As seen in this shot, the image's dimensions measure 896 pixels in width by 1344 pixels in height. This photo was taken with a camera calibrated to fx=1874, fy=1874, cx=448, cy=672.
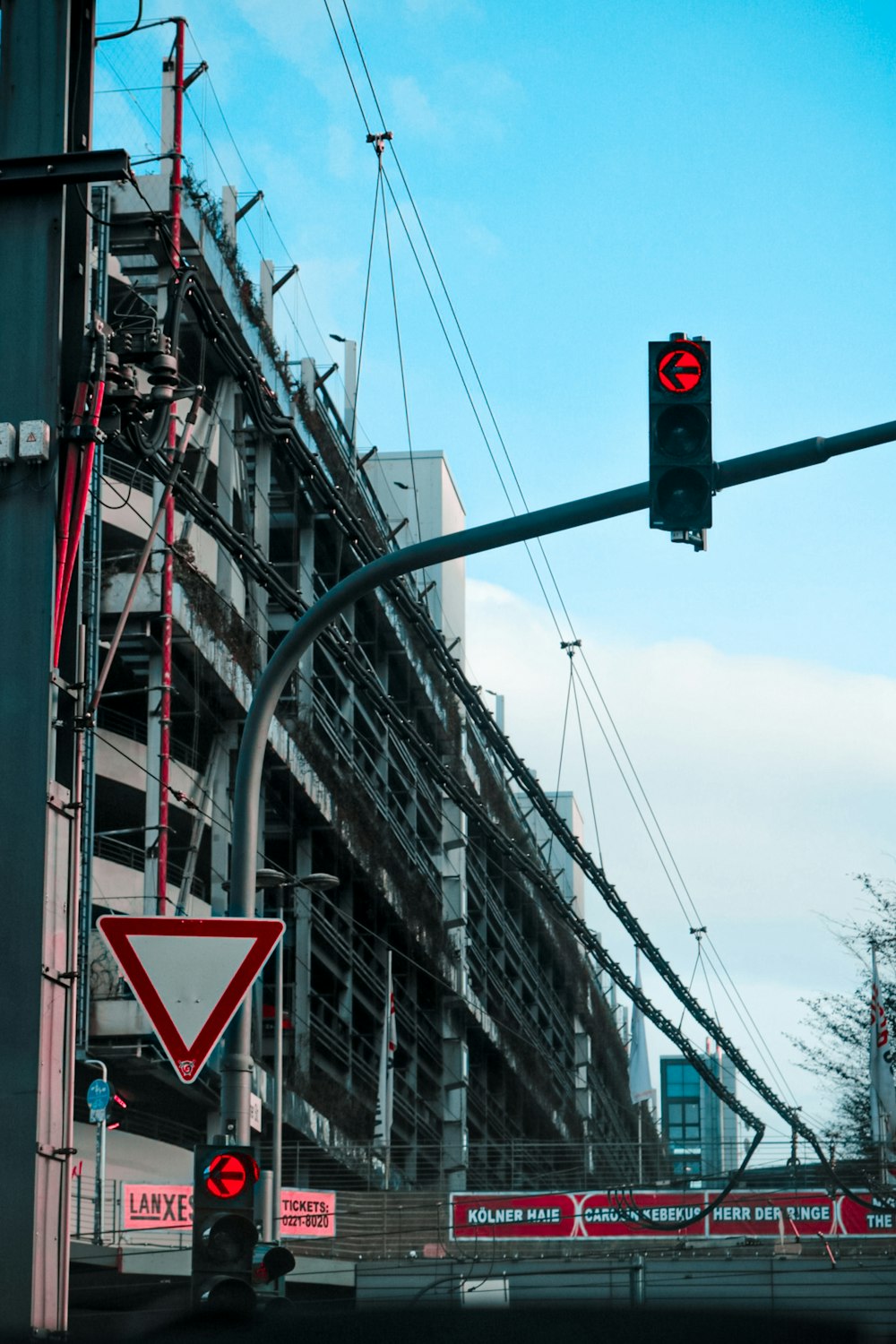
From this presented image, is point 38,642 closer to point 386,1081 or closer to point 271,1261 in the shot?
point 271,1261

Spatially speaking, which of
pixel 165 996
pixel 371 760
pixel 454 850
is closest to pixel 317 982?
pixel 371 760

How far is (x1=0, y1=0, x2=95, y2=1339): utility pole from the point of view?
7.87 meters

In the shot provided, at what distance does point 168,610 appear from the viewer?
3591 centimetres

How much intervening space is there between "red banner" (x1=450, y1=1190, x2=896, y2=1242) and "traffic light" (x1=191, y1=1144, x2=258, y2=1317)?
27.0 metres

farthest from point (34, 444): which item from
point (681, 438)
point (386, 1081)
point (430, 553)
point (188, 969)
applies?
point (386, 1081)

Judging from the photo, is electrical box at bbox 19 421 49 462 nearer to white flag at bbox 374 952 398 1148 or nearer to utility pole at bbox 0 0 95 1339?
utility pole at bbox 0 0 95 1339

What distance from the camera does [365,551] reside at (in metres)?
38.9

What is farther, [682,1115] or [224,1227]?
[682,1115]

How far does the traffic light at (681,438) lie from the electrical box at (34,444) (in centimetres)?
401

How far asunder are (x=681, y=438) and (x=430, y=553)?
1.69 m

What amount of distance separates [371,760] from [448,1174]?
16815 millimetres

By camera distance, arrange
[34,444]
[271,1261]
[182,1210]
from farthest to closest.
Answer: [182,1210]
[271,1261]
[34,444]

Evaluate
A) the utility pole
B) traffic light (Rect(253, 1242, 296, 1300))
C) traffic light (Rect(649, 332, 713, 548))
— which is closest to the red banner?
Answer: traffic light (Rect(253, 1242, 296, 1300))

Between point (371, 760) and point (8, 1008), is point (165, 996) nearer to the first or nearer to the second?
point (8, 1008)
